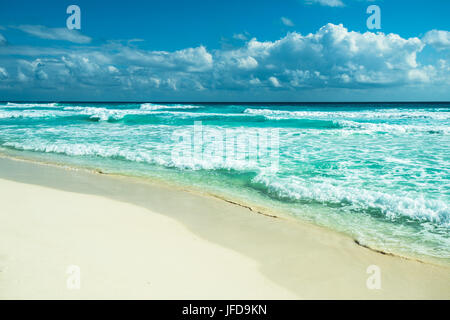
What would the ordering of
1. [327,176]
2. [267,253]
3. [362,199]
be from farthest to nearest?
1. [327,176]
2. [362,199]
3. [267,253]

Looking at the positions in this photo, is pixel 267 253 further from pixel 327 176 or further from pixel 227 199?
pixel 327 176

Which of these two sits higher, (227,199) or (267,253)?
(227,199)

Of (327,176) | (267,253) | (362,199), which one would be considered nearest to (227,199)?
(267,253)

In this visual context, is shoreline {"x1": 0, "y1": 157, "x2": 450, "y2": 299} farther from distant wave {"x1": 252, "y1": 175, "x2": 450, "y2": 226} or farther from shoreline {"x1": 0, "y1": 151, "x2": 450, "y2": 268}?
distant wave {"x1": 252, "y1": 175, "x2": 450, "y2": 226}

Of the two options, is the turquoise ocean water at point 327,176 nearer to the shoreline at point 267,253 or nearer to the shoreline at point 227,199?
the shoreline at point 227,199

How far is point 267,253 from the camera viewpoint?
377 centimetres

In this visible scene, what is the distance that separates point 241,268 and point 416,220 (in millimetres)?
3390

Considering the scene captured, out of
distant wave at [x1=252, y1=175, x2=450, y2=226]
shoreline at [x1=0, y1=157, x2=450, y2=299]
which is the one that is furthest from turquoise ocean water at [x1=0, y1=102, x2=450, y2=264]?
shoreline at [x1=0, y1=157, x2=450, y2=299]

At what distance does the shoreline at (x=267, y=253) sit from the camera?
3.01 meters

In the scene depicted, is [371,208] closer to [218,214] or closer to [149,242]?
[218,214]

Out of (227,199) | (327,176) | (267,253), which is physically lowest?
(267,253)

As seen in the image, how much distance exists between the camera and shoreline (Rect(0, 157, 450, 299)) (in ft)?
9.87

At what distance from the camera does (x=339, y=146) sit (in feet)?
40.0
